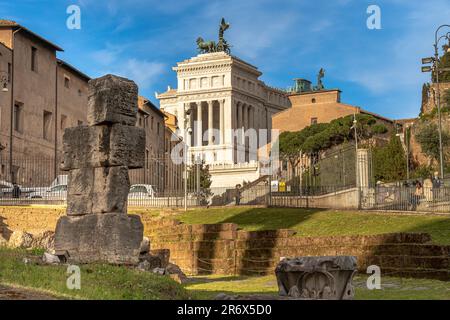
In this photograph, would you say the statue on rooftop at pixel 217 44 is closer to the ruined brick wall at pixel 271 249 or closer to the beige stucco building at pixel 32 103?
the beige stucco building at pixel 32 103

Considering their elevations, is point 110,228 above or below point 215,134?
below

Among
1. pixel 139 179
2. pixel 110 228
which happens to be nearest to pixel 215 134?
pixel 139 179

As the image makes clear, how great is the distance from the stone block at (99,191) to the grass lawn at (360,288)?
2077 mm

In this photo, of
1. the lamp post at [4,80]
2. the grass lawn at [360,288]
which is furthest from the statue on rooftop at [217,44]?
the grass lawn at [360,288]

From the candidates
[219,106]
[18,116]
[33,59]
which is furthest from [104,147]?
[219,106]

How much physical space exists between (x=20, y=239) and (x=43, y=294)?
487 inches

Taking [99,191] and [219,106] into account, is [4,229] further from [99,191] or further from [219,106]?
[219,106]

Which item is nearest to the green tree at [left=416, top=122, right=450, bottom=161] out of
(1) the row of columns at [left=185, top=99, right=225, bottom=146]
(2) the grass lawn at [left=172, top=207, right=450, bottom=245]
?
(2) the grass lawn at [left=172, top=207, right=450, bottom=245]

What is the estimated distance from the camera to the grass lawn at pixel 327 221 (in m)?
20.3

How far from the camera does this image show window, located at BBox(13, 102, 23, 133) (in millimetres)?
40725

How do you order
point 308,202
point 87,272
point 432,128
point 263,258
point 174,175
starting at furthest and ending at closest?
point 432,128
point 174,175
point 308,202
point 263,258
point 87,272

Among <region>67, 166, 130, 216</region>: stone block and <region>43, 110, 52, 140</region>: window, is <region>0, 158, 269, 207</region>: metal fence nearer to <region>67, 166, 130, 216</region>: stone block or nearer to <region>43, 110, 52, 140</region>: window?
<region>43, 110, 52, 140</region>: window
